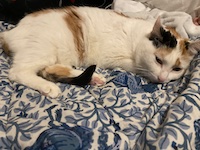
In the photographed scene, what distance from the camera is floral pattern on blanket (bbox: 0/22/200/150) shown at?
921 millimetres

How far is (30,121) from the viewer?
1.00m

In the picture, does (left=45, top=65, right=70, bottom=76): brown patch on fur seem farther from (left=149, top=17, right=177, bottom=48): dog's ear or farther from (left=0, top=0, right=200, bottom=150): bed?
(left=149, top=17, right=177, bottom=48): dog's ear

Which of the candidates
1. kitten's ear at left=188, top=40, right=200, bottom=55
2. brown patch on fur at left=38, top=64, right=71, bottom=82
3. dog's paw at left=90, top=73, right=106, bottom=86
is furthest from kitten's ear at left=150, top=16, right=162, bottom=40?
brown patch on fur at left=38, top=64, right=71, bottom=82

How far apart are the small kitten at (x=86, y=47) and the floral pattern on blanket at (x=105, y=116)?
0.06 meters

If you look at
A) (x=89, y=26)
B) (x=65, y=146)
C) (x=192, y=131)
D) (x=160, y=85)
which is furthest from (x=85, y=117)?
(x=89, y=26)

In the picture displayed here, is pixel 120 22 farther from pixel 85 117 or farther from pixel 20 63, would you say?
pixel 85 117

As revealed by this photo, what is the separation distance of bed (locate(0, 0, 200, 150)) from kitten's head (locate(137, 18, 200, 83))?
51mm

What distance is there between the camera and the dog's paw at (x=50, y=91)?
3.90 feet

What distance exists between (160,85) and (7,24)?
3.37 ft

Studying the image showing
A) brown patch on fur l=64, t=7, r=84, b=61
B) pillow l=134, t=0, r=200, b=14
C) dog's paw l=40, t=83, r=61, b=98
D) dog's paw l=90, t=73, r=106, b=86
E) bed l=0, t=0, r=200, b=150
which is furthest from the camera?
pillow l=134, t=0, r=200, b=14

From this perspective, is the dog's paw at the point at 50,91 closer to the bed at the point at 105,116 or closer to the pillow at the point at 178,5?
the bed at the point at 105,116

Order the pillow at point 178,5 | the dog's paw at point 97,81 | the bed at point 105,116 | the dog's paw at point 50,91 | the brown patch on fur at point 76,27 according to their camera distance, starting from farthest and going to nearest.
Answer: the pillow at point 178,5
the brown patch on fur at point 76,27
the dog's paw at point 97,81
the dog's paw at point 50,91
the bed at point 105,116

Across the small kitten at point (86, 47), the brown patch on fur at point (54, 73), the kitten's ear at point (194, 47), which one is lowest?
the brown patch on fur at point (54, 73)

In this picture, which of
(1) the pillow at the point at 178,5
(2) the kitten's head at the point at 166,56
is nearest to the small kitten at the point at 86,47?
(2) the kitten's head at the point at 166,56
